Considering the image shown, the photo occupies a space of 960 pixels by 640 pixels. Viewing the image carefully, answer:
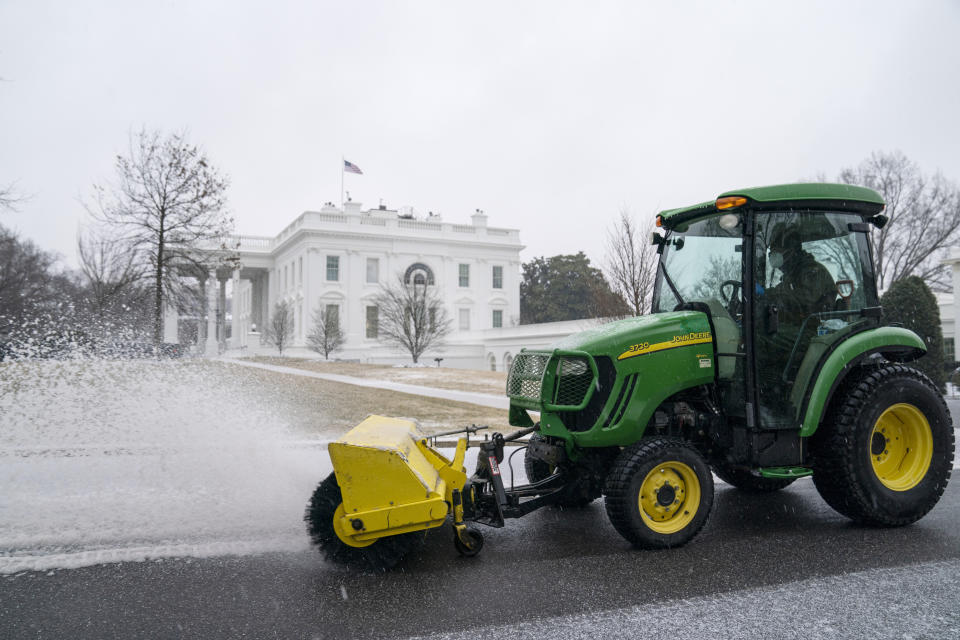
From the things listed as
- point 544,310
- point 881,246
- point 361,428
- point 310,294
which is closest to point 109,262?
point 310,294

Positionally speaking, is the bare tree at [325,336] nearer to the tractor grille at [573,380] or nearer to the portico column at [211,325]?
the portico column at [211,325]

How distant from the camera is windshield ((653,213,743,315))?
211 inches

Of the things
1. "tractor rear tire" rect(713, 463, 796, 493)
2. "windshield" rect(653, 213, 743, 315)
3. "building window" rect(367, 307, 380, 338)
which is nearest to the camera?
"windshield" rect(653, 213, 743, 315)

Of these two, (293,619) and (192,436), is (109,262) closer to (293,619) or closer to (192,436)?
(192,436)

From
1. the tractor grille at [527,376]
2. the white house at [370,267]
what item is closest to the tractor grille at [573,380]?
the tractor grille at [527,376]

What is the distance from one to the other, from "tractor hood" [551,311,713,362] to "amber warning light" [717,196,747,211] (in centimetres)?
83

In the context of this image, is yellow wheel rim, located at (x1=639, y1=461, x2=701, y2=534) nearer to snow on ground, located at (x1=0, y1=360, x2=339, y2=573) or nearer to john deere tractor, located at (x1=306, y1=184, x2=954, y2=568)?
john deere tractor, located at (x1=306, y1=184, x2=954, y2=568)

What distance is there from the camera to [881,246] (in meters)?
37.7

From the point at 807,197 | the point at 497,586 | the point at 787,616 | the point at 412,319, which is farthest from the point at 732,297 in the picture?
the point at 412,319

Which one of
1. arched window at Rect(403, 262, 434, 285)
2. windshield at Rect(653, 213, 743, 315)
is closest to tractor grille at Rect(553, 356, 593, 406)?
windshield at Rect(653, 213, 743, 315)

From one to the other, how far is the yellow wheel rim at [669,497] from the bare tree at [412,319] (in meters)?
38.8

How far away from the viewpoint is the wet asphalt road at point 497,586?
3.61m

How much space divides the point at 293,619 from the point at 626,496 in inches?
87.8

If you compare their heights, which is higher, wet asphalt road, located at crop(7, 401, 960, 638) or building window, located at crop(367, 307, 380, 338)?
building window, located at crop(367, 307, 380, 338)
